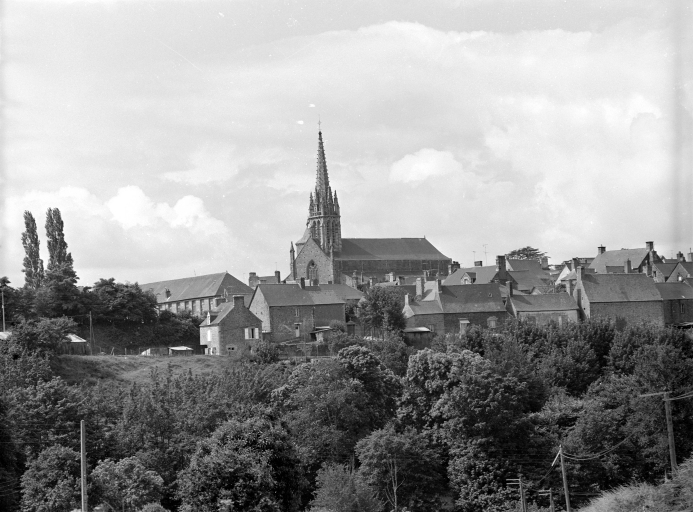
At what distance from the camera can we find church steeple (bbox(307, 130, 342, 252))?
4510 inches

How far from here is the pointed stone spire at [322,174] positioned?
120 meters

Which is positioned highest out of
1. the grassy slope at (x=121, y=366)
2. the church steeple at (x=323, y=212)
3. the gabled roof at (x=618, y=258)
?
the church steeple at (x=323, y=212)

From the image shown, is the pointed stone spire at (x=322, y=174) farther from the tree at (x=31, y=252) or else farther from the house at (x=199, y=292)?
the tree at (x=31, y=252)

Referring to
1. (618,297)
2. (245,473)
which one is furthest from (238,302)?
(245,473)

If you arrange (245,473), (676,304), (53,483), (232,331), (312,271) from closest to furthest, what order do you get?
(245,473) → (53,483) → (232,331) → (676,304) → (312,271)

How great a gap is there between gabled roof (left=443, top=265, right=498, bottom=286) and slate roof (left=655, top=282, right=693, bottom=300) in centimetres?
1383

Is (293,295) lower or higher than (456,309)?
higher

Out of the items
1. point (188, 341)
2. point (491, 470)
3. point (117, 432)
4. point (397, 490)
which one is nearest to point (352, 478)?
point (397, 490)

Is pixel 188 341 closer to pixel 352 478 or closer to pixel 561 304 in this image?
pixel 561 304

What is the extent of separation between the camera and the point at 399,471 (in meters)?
42.2

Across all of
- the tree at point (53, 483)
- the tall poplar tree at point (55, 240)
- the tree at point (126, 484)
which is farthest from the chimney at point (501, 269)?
the tree at point (53, 483)

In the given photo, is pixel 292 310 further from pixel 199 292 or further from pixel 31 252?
pixel 199 292

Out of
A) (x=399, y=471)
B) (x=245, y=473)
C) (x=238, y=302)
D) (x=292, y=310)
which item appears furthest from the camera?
(x=292, y=310)

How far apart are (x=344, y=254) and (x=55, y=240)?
42.9 metres
